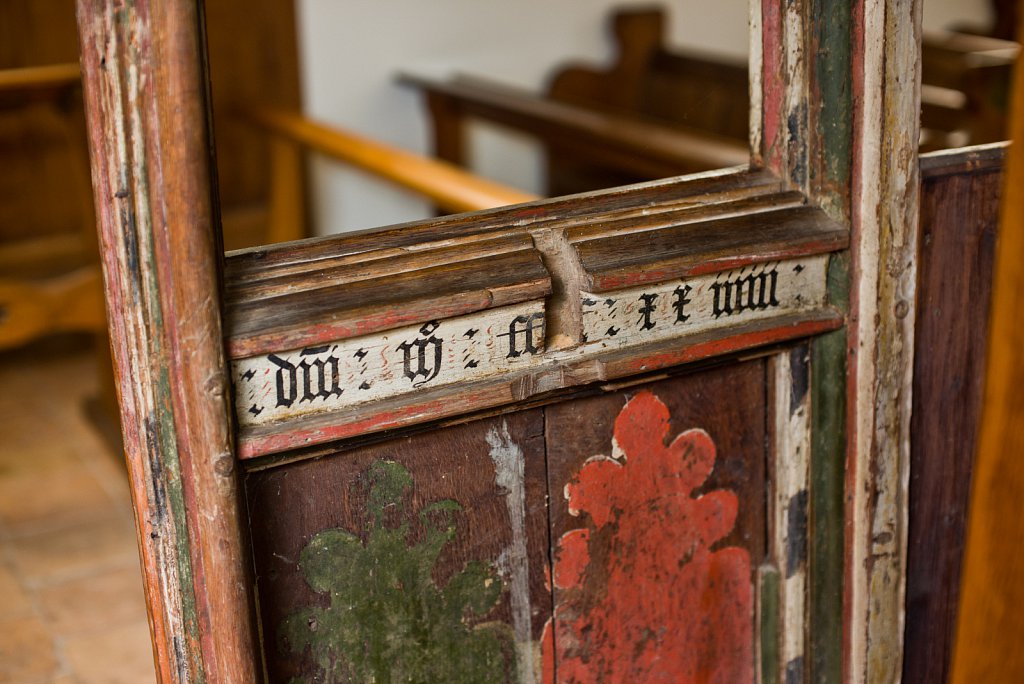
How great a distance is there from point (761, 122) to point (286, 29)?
2.91 metres

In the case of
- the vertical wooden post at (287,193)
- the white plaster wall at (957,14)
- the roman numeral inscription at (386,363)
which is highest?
the white plaster wall at (957,14)

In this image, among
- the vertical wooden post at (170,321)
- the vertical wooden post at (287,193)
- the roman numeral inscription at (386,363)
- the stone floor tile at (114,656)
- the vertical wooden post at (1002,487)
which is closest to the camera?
the vertical wooden post at (1002,487)

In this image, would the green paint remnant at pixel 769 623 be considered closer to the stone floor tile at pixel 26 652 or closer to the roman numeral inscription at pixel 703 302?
the roman numeral inscription at pixel 703 302

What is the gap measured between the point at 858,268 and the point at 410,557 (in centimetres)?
65

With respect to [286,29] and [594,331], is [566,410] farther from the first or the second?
[286,29]

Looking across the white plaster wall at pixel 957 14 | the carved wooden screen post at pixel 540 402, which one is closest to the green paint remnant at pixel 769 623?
the carved wooden screen post at pixel 540 402

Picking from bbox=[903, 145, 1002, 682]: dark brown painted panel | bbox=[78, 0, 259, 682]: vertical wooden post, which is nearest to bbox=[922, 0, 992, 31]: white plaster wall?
bbox=[903, 145, 1002, 682]: dark brown painted panel

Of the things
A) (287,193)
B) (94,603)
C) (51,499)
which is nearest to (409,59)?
(287,193)

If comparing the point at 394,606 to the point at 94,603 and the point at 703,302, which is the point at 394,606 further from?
the point at 94,603

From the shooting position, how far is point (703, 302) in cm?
151

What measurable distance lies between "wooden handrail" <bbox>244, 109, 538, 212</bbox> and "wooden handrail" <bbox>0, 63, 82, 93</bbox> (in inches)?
25.3

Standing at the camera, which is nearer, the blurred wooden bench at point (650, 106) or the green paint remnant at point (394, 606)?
the green paint remnant at point (394, 606)

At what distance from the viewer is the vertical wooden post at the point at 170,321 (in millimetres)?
1170

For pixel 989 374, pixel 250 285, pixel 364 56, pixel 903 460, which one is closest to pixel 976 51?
pixel 364 56
